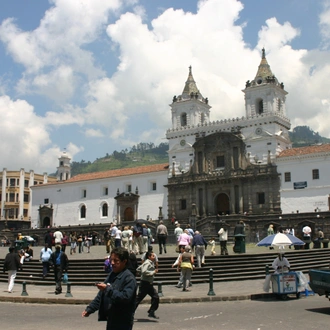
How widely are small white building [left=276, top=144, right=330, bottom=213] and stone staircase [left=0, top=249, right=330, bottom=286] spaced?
25746 millimetres

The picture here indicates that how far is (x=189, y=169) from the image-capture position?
5712cm

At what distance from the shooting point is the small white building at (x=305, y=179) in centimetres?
4778

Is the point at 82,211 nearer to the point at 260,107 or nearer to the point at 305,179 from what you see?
the point at 260,107

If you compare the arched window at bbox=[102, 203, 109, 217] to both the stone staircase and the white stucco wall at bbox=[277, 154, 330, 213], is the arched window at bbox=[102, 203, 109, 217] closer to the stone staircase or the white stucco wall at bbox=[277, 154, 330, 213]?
the white stucco wall at bbox=[277, 154, 330, 213]

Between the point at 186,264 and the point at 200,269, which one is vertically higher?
the point at 186,264

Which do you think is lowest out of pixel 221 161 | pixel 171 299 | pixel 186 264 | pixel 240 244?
pixel 171 299

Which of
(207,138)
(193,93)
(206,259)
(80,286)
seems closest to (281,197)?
(207,138)

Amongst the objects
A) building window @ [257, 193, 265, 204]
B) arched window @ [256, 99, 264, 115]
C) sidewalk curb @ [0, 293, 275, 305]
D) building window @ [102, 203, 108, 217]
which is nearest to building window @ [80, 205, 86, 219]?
building window @ [102, 203, 108, 217]

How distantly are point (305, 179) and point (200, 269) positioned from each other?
3188 centimetres

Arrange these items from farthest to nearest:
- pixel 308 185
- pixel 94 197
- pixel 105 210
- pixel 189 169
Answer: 1. pixel 94 197
2. pixel 105 210
3. pixel 189 169
4. pixel 308 185

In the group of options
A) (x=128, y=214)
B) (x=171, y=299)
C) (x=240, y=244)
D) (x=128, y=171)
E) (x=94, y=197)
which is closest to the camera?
(x=171, y=299)

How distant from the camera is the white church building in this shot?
49.1 meters

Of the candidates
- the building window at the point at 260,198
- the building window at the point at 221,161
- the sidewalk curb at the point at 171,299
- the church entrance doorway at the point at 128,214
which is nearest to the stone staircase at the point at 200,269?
the sidewalk curb at the point at 171,299

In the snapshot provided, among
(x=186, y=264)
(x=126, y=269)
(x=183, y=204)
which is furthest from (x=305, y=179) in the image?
(x=126, y=269)
